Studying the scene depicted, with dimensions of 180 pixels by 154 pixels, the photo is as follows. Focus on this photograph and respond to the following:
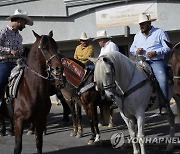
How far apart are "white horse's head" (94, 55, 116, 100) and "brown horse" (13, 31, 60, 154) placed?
28.0 inches

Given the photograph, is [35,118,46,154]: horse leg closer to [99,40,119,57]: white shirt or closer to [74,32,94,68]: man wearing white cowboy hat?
[99,40,119,57]: white shirt

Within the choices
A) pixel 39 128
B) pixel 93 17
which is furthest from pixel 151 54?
pixel 93 17

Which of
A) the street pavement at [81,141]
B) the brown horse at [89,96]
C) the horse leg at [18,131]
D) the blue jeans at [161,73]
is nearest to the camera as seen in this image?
→ the horse leg at [18,131]

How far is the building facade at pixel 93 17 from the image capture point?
13781mm

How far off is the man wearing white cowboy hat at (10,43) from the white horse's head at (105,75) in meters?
1.69

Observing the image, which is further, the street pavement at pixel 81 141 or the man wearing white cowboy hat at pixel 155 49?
the street pavement at pixel 81 141

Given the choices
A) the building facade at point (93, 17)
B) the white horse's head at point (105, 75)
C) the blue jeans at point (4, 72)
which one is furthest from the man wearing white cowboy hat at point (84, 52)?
the building facade at point (93, 17)

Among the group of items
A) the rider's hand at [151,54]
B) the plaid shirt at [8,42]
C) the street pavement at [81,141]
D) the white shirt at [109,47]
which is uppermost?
the plaid shirt at [8,42]

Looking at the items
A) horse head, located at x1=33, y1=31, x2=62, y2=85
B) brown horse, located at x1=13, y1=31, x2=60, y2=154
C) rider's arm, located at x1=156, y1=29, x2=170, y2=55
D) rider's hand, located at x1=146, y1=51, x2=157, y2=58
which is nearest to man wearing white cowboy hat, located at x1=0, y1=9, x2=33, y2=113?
brown horse, located at x1=13, y1=31, x2=60, y2=154

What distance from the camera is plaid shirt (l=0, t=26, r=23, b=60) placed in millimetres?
6238

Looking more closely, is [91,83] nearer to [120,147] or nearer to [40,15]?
[120,147]

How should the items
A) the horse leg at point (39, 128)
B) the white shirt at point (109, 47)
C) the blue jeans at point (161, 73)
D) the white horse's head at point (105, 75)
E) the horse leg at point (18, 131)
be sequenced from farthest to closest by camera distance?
the white shirt at point (109, 47)
the blue jeans at point (161, 73)
the horse leg at point (39, 128)
the horse leg at point (18, 131)
the white horse's head at point (105, 75)

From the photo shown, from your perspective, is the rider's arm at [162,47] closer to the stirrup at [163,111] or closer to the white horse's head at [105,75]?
the stirrup at [163,111]

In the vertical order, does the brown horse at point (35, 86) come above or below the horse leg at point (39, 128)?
above
